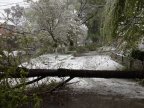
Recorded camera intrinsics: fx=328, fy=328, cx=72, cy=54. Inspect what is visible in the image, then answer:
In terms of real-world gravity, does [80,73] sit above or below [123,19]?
below

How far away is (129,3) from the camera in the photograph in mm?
8500

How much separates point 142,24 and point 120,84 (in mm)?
3558

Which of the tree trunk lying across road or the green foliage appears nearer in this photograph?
the green foliage

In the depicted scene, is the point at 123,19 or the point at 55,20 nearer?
the point at 123,19

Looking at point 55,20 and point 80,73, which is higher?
point 55,20

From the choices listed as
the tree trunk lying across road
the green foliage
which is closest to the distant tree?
the green foliage

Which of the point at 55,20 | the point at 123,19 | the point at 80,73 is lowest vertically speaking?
the point at 80,73

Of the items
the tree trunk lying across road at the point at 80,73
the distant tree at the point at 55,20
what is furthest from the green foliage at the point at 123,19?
the distant tree at the point at 55,20

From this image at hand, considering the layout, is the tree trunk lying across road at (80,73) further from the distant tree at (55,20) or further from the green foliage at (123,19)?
the distant tree at (55,20)

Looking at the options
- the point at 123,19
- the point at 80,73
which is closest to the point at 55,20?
the point at 123,19

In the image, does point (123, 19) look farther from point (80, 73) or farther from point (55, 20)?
point (55, 20)

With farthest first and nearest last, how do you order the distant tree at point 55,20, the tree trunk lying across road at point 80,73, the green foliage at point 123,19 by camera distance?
the distant tree at point 55,20
the tree trunk lying across road at point 80,73
the green foliage at point 123,19

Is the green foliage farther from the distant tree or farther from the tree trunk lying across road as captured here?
the distant tree

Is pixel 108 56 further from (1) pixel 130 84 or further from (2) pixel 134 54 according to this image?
(1) pixel 130 84
